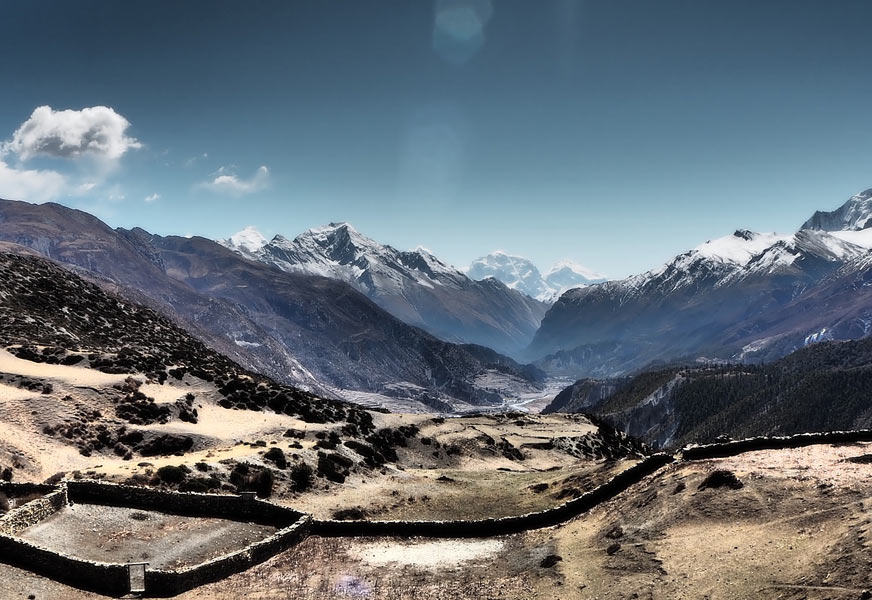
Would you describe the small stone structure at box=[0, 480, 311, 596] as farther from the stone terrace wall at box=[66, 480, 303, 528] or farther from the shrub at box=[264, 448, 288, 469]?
the shrub at box=[264, 448, 288, 469]

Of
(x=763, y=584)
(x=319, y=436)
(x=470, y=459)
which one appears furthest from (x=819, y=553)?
(x=470, y=459)

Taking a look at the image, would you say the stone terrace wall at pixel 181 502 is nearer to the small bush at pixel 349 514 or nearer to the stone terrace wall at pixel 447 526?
the stone terrace wall at pixel 447 526

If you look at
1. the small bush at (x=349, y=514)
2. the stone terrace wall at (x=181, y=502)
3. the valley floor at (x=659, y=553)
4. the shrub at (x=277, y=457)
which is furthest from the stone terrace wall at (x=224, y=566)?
the shrub at (x=277, y=457)

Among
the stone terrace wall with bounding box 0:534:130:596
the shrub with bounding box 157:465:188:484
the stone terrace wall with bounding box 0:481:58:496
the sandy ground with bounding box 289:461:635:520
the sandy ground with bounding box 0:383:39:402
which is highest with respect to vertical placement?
the sandy ground with bounding box 0:383:39:402

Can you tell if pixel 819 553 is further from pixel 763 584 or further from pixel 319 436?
pixel 319 436

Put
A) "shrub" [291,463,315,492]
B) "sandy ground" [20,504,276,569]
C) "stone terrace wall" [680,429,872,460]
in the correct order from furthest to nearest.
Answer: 1. "shrub" [291,463,315,492]
2. "stone terrace wall" [680,429,872,460]
3. "sandy ground" [20,504,276,569]

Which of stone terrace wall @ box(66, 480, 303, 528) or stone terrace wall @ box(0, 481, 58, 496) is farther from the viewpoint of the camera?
stone terrace wall @ box(66, 480, 303, 528)

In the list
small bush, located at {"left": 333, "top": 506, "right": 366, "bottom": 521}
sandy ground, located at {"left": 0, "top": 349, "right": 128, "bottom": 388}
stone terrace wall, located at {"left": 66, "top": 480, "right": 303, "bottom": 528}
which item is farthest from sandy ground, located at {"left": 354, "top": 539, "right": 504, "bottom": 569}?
sandy ground, located at {"left": 0, "top": 349, "right": 128, "bottom": 388}

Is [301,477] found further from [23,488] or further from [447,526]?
[23,488]
